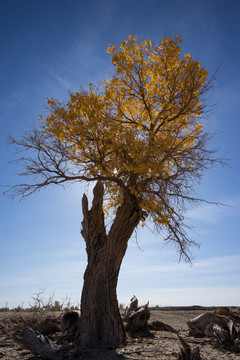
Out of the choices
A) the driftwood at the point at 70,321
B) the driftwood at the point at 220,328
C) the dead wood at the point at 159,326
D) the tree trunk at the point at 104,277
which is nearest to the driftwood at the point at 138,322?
the dead wood at the point at 159,326

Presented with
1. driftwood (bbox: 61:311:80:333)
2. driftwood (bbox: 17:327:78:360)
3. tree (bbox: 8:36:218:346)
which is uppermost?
tree (bbox: 8:36:218:346)

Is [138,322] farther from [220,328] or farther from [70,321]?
[220,328]

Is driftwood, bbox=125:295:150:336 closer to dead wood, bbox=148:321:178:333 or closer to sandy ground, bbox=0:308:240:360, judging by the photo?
sandy ground, bbox=0:308:240:360

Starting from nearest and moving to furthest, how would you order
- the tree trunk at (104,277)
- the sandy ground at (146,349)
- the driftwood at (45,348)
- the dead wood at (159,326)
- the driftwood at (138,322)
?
the driftwood at (45,348), the sandy ground at (146,349), the tree trunk at (104,277), the driftwood at (138,322), the dead wood at (159,326)

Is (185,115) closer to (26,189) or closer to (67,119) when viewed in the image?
(67,119)

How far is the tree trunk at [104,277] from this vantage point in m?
9.47

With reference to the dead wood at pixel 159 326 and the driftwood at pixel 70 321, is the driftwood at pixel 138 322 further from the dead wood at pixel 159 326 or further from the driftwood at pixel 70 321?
the driftwood at pixel 70 321

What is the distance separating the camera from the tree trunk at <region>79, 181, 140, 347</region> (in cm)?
947

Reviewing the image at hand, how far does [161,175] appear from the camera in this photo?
9914 mm

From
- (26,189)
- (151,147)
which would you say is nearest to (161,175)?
(151,147)

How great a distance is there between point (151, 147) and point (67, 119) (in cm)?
291

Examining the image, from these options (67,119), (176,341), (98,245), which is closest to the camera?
(176,341)

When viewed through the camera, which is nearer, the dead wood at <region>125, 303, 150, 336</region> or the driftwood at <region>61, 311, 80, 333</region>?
the driftwood at <region>61, 311, 80, 333</region>

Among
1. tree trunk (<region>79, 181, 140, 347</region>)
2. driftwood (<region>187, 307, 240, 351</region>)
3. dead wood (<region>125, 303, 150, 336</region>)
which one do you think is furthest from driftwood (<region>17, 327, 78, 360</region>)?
driftwood (<region>187, 307, 240, 351</region>)
